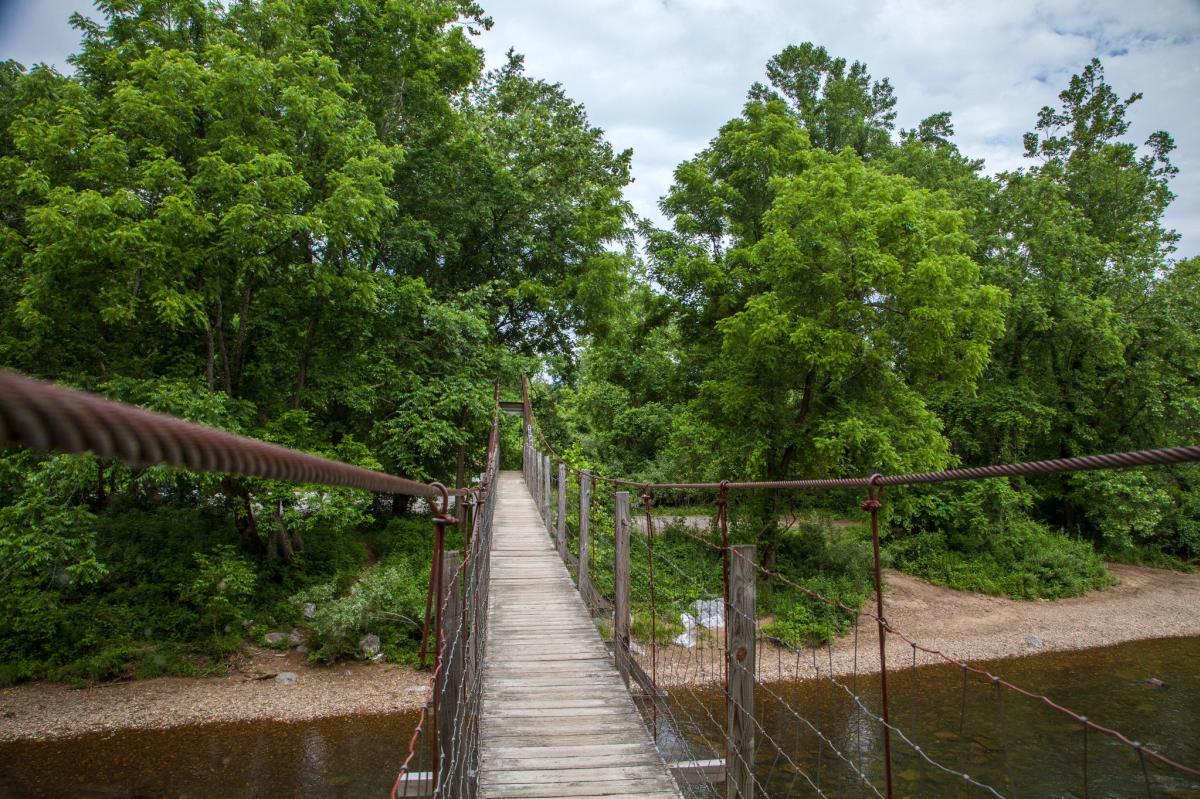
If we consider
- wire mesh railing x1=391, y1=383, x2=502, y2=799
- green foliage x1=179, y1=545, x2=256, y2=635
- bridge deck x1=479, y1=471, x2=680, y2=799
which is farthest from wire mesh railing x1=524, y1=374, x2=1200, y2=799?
green foliage x1=179, y1=545, x2=256, y2=635

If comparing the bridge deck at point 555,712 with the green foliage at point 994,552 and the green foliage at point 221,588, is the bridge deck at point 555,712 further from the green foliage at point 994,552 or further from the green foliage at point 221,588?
the green foliage at point 994,552

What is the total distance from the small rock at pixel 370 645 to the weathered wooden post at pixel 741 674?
7876 mm

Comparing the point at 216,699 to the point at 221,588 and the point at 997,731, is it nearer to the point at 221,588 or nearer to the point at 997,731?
the point at 221,588

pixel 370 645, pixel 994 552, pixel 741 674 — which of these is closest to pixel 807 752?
pixel 741 674

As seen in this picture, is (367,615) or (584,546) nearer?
(584,546)

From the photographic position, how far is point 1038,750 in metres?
7.44

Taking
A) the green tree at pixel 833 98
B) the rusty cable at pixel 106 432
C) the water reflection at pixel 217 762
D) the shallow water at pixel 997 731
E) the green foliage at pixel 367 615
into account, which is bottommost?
the shallow water at pixel 997 731

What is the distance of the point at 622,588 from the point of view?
4316mm

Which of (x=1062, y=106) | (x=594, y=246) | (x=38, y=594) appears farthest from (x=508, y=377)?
(x=1062, y=106)

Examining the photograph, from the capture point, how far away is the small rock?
944 centimetres

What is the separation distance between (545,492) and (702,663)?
3.12 metres

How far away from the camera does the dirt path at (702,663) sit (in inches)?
315

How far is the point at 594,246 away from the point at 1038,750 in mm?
10994

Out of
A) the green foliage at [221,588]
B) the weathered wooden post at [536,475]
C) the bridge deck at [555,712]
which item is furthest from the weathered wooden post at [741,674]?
the green foliage at [221,588]
